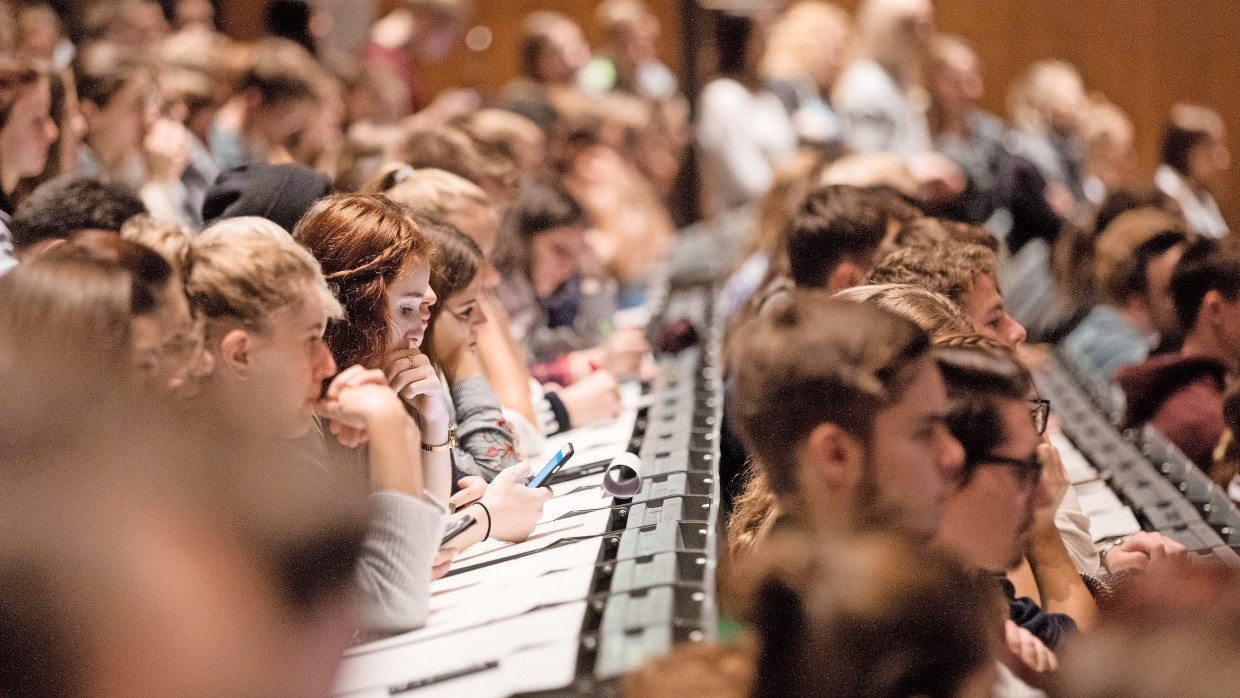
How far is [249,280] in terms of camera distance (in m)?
1.82

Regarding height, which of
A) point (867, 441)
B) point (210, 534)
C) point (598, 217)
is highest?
point (210, 534)

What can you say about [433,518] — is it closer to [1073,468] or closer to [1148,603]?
[1148,603]

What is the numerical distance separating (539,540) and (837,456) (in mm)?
715

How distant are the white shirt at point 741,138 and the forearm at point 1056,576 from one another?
427 centimetres

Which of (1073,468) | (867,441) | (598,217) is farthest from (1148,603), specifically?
(598,217)

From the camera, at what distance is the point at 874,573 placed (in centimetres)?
117

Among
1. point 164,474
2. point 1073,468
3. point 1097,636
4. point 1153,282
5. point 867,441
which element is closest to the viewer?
point 1097,636

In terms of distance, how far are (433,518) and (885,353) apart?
2.03 feet

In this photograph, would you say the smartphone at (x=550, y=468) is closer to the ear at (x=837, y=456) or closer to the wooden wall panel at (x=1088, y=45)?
the ear at (x=837, y=456)

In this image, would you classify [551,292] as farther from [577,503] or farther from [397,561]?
[397,561]

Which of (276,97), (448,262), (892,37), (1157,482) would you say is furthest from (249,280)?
(892,37)

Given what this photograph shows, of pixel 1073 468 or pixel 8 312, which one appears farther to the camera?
pixel 1073 468

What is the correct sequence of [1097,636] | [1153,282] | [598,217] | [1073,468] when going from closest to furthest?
[1097,636]
[1073,468]
[1153,282]
[598,217]

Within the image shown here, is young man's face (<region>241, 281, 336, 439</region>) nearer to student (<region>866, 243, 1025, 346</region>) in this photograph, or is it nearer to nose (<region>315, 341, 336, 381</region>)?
nose (<region>315, 341, 336, 381</region>)
